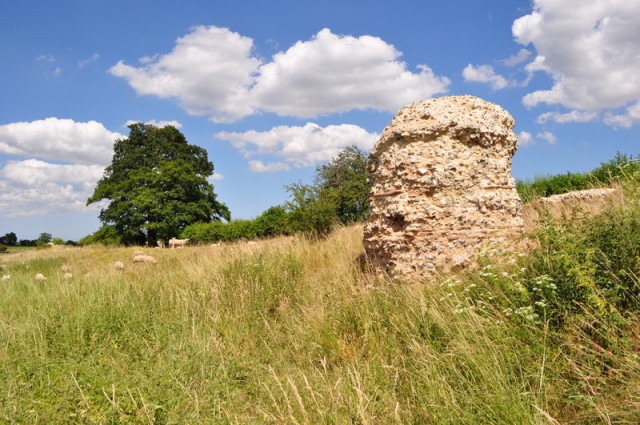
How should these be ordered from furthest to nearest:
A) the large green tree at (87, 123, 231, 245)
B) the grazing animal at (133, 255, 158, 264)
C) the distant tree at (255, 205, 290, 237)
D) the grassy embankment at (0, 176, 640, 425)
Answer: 1. the large green tree at (87, 123, 231, 245)
2. the distant tree at (255, 205, 290, 237)
3. the grazing animal at (133, 255, 158, 264)
4. the grassy embankment at (0, 176, 640, 425)

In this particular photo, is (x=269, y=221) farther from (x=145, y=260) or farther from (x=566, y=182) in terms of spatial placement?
(x=566, y=182)

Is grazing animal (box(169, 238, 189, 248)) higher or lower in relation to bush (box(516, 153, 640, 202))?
lower

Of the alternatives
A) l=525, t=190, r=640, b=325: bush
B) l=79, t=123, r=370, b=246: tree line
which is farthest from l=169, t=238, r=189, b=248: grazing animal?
l=525, t=190, r=640, b=325: bush

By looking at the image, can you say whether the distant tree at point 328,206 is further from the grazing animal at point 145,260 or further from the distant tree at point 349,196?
the grazing animal at point 145,260

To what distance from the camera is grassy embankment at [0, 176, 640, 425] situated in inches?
131

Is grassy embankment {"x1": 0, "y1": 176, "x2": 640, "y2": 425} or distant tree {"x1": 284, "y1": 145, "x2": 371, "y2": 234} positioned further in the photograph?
distant tree {"x1": 284, "y1": 145, "x2": 371, "y2": 234}

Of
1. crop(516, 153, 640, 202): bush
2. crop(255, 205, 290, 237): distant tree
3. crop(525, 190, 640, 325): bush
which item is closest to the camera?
crop(525, 190, 640, 325): bush

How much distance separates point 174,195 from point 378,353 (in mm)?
27461

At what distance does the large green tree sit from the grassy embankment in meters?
23.7

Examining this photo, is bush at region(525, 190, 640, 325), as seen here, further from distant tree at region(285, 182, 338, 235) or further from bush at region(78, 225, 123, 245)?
bush at region(78, 225, 123, 245)

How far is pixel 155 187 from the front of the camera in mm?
30188

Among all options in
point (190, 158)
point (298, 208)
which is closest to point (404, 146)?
point (298, 208)

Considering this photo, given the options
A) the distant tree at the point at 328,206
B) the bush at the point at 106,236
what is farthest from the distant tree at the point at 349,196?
the bush at the point at 106,236

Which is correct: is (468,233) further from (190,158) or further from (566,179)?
(190,158)
